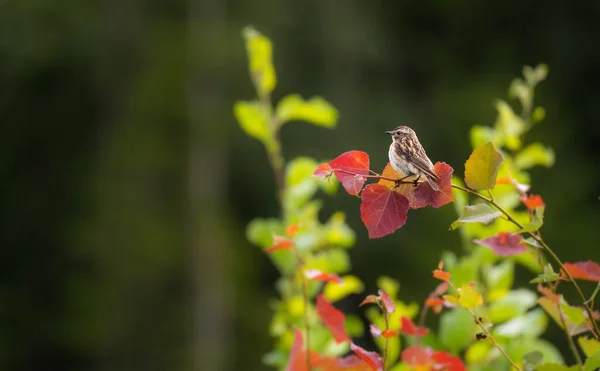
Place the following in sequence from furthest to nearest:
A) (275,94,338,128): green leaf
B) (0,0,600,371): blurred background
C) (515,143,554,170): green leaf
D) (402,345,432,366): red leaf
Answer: (0,0,600,371): blurred background → (275,94,338,128): green leaf → (515,143,554,170): green leaf → (402,345,432,366): red leaf

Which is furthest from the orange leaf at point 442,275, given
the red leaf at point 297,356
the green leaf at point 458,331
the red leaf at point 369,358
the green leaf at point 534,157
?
the green leaf at point 534,157

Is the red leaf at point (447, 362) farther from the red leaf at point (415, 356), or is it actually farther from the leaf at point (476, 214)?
the leaf at point (476, 214)

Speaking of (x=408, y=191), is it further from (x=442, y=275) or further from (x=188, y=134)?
(x=188, y=134)

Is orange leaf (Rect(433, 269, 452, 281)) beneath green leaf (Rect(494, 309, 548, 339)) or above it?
beneath

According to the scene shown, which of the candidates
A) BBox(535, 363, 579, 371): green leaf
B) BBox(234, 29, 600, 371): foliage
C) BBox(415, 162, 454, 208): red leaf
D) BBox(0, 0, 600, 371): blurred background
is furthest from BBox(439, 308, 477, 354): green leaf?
BBox(0, 0, 600, 371): blurred background

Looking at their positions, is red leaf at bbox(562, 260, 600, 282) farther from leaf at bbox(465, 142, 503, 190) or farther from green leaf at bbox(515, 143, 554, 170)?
green leaf at bbox(515, 143, 554, 170)

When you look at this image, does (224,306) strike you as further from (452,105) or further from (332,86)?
(452,105)

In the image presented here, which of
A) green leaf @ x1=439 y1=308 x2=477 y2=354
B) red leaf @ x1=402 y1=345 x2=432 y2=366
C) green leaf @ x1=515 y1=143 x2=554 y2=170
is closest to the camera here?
red leaf @ x1=402 y1=345 x2=432 y2=366
